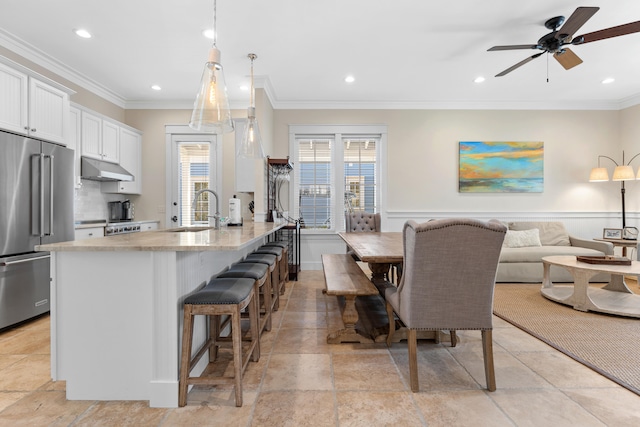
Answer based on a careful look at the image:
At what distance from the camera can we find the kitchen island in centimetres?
164

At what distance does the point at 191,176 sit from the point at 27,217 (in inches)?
98.6

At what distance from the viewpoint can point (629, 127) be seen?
5.16 meters

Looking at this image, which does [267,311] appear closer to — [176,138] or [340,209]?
[340,209]

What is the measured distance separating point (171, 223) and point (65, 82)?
2.35m

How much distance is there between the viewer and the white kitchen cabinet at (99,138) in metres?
4.11

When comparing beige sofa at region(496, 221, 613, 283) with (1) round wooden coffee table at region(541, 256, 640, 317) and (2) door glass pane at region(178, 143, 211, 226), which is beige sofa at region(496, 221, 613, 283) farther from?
(2) door glass pane at region(178, 143, 211, 226)

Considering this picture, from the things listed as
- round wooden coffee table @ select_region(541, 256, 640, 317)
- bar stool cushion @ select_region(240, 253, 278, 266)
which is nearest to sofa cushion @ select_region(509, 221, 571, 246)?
round wooden coffee table @ select_region(541, 256, 640, 317)

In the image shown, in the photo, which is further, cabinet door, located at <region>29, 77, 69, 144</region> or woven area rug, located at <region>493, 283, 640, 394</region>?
cabinet door, located at <region>29, 77, 69, 144</region>

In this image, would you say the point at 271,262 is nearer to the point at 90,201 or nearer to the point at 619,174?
the point at 90,201

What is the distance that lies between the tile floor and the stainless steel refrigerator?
21.4 inches

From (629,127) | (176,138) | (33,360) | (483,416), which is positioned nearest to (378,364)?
(483,416)

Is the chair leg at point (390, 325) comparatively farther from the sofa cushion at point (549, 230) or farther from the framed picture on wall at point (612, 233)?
the framed picture on wall at point (612, 233)

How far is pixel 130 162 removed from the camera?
496cm

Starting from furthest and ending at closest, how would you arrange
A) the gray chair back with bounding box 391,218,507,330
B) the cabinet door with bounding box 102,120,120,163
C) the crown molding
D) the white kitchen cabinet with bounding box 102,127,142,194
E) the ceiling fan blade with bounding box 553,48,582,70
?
the white kitchen cabinet with bounding box 102,127,142,194 < the cabinet door with bounding box 102,120,120,163 < the crown molding < the ceiling fan blade with bounding box 553,48,582,70 < the gray chair back with bounding box 391,218,507,330
